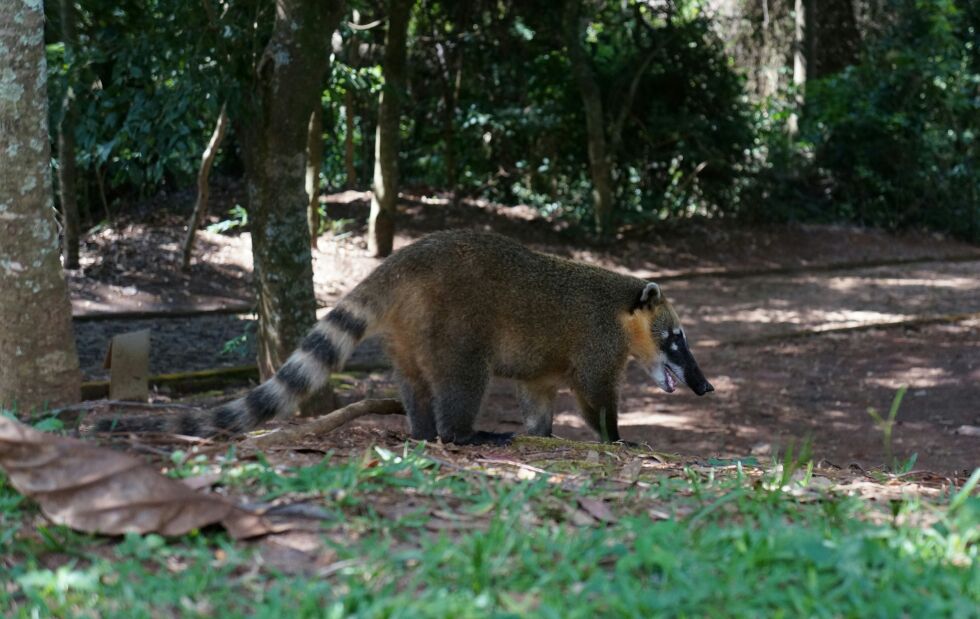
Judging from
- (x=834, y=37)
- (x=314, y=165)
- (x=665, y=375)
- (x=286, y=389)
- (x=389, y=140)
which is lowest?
(x=665, y=375)

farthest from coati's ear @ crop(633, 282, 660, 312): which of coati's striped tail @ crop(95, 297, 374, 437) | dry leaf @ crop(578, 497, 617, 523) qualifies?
dry leaf @ crop(578, 497, 617, 523)

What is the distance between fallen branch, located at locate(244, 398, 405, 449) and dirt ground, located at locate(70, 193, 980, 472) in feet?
0.35

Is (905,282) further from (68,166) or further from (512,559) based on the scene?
(512,559)

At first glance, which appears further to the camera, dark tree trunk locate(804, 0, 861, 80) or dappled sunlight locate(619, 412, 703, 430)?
dark tree trunk locate(804, 0, 861, 80)

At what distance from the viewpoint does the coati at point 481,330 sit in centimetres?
520

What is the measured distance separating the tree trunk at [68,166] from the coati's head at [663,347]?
436cm

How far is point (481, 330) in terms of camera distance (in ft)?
17.5

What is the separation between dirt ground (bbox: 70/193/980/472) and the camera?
25.8ft

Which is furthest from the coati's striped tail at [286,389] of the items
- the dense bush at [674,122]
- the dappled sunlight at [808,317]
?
the dense bush at [674,122]

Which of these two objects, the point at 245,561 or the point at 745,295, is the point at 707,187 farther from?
the point at 245,561

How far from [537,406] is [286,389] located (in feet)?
5.98

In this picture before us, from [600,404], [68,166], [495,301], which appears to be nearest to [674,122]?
[68,166]

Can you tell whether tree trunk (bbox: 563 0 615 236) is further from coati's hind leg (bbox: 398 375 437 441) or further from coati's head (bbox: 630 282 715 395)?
coati's hind leg (bbox: 398 375 437 441)

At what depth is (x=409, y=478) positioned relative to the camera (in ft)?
11.7
